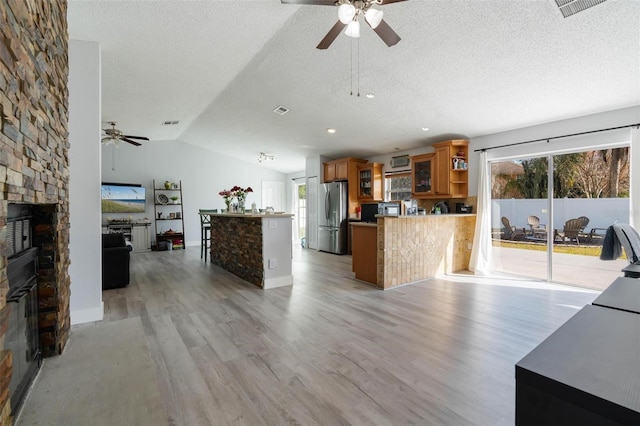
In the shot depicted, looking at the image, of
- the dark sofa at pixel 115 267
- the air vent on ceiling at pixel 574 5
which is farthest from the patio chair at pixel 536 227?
the dark sofa at pixel 115 267

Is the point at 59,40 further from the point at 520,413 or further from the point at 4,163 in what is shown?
the point at 520,413

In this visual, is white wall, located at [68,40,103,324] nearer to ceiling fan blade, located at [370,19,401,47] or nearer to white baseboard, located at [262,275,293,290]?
white baseboard, located at [262,275,293,290]

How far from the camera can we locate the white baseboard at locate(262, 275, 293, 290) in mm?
4145

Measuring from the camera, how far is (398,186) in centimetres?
679

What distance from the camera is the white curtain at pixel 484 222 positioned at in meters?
5.08

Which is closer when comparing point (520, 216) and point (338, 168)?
point (520, 216)

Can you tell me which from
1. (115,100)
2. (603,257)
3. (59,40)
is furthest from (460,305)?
(115,100)

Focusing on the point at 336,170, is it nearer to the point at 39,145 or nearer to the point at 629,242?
the point at 629,242

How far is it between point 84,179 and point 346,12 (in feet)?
9.39

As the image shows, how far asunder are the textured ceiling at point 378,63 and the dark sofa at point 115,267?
2303 mm

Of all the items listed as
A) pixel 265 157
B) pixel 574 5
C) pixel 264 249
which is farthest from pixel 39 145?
pixel 265 157

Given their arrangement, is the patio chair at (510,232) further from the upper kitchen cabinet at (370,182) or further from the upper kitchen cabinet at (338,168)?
the upper kitchen cabinet at (338,168)

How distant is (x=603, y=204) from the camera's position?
4.00m

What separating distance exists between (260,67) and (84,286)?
10.6 feet
